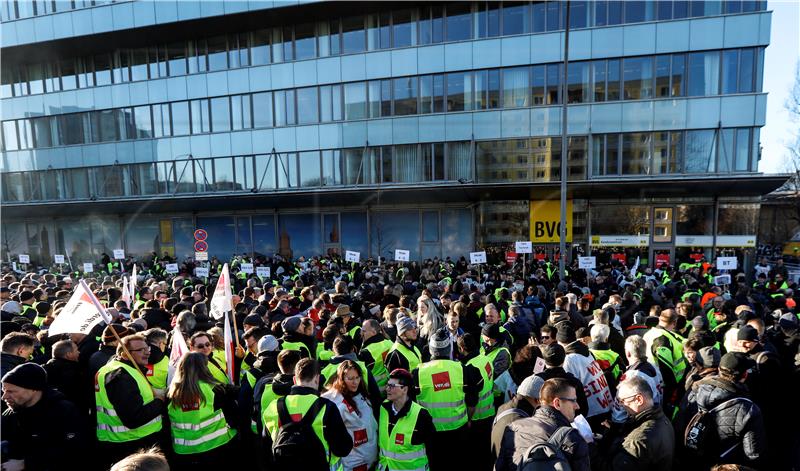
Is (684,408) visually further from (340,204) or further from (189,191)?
(189,191)

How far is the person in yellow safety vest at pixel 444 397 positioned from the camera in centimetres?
418

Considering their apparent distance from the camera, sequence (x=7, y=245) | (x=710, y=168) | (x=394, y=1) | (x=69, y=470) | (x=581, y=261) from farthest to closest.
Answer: (x=7, y=245)
(x=394, y=1)
(x=710, y=168)
(x=581, y=261)
(x=69, y=470)

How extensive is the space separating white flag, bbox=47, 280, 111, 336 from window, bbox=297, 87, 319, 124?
65.8 feet

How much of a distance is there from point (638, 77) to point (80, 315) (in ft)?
74.4

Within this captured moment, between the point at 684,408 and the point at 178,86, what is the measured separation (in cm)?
2894

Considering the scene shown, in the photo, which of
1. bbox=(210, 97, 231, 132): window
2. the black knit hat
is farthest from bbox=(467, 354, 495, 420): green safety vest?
bbox=(210, 97, 231, 132): window

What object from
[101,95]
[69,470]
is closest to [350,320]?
[69,470]

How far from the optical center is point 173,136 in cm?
2556

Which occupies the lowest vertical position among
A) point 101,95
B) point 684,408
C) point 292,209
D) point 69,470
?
point 69,470

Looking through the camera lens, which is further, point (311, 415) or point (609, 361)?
point (609, 361)

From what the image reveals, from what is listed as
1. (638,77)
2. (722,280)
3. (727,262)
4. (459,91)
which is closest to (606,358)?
(722,280)

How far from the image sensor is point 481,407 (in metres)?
4.68

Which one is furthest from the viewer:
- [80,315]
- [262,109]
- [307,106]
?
[262,109]

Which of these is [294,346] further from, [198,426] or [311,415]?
[311,415]
